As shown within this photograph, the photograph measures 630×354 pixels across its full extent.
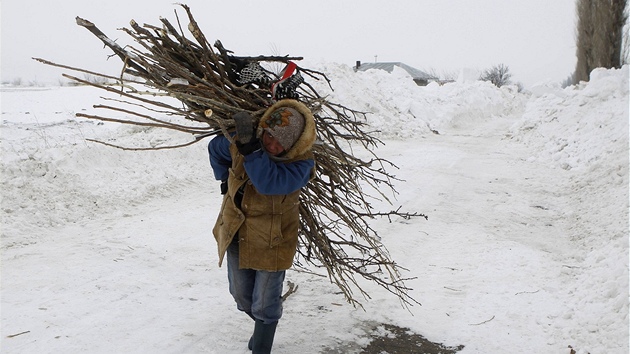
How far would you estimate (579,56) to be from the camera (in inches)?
834

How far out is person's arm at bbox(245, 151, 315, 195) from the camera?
220 centimetres

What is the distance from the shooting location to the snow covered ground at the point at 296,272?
3025 millimetres

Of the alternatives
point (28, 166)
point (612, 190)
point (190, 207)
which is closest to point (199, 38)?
point (190, 207)

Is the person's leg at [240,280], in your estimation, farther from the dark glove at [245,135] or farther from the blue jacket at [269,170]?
the dark glove at [245,135]

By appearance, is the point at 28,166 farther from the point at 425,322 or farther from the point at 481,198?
the point at 481,198

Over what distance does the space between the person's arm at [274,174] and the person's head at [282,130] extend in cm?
7

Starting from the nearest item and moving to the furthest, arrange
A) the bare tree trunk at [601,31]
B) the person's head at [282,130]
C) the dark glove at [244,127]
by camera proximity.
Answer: the dark glove at [244,127], the person's head at [282,130], the bare tree trunk at [601,31]

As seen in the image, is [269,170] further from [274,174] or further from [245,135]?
[245,135]

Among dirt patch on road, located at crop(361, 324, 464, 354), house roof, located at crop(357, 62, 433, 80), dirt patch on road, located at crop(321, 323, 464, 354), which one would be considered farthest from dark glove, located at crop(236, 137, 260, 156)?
house roof, located at crop(357, 62, 433, 80)

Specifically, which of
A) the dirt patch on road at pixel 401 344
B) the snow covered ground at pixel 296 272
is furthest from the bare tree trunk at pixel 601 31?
the dirt patch on road at pixel 401 344

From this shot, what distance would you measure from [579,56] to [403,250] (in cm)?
2051

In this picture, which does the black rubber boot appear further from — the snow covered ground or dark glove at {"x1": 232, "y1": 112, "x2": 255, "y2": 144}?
dark glove at {"x1": 232, "y1": 112, "x2": 255, "y2": 144}

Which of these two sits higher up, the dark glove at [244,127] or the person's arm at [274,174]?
the dark glove at [244,127]

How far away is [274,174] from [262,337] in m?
0.93
